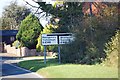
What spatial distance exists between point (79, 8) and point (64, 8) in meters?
1.49

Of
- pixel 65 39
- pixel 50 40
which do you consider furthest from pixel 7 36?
pixel 65 39

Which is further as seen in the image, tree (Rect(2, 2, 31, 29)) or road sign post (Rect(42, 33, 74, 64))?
tree (Rect(2, 2, 31, 29))

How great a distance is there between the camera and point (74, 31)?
2764 cm

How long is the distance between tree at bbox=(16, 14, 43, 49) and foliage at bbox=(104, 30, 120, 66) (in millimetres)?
30510

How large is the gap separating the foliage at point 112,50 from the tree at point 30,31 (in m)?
30.5

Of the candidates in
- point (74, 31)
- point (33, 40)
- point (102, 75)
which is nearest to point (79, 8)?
point (74, 31)

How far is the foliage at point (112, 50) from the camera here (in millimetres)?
22289

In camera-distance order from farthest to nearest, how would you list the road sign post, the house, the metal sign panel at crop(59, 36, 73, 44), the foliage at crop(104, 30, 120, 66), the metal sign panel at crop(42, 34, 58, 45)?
the house, the metal sign panel at crop(42, 34, 58, 45), the road sign post, the metal sign panel at crop(59, 36, 73, 44), the foliage at crop(104, 30, 120, 66)

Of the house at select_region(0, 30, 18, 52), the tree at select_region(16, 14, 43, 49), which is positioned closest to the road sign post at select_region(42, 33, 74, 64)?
the tree at select_region(16, 14, 43, 49)

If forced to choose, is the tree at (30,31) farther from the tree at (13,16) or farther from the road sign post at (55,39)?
the tree at (13,16)

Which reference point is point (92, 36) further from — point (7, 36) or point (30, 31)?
point (7, 36)

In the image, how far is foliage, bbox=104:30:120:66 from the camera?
22289mm

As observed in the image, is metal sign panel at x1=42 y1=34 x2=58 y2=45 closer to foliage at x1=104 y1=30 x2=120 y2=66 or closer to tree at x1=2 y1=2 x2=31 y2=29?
foliage at x1=104 y1=30 x2=120 y2=66

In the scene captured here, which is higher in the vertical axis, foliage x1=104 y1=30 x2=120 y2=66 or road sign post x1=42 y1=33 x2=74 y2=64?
road sign post x1=42 y1=33 x2=74 y2=64
